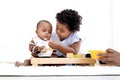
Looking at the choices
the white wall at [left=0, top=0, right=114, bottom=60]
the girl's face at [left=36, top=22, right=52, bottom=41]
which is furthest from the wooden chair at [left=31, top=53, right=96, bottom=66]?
the white wall at [left=0, top=0, right=114, bottom=60]

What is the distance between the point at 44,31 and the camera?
3.02 feet

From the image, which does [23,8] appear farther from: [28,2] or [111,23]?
[111,23]

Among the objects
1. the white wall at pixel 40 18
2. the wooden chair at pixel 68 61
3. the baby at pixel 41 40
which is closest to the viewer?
the wooden chair at pixel 68 61

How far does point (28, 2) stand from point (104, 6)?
22.3 inches

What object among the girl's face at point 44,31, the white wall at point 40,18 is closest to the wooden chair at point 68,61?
the girl's face at point 44,31

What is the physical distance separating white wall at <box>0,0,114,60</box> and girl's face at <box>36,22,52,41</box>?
0.68 metres

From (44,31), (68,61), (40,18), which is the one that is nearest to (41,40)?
(44,31)

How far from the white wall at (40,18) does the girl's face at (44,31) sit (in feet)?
2.22

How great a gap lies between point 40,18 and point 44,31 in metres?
0.74

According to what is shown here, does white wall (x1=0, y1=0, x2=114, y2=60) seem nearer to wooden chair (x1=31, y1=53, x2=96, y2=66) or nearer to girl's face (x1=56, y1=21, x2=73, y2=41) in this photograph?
girl's face (x1=56, y1=21, x2=73, y2=41)

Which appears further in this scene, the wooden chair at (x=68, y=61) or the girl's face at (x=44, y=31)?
the girl's face at (x=44, y=31)

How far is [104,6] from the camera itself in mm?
1703

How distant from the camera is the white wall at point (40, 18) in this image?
1.61 meters

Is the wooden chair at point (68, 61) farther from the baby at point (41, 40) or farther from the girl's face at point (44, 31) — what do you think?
the girl's face at point (44, 31)
